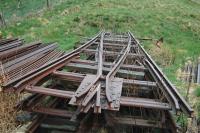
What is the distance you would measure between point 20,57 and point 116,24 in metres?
9.77

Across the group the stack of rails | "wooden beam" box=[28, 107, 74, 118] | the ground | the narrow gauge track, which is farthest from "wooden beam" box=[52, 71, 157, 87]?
the ground

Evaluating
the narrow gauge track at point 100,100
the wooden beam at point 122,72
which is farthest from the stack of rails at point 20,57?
the wooden beam at point 122,72

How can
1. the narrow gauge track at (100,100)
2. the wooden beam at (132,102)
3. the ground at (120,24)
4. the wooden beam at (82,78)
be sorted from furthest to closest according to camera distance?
the ground at (120,24) < the wooden beam at (82,78) < the wooden beam at (132,102) < the narrow gauge track at (100,100)

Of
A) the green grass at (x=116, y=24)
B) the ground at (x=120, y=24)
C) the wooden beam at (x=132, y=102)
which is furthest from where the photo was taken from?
the green grass at (x=116, y=24)

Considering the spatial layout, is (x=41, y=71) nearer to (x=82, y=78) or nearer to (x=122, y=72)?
(x=82, y=78)

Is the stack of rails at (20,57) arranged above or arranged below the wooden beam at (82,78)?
below

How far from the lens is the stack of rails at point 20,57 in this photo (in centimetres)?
888

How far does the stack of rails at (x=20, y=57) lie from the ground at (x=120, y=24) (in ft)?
9.60

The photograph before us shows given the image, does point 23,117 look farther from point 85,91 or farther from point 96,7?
point 96,7

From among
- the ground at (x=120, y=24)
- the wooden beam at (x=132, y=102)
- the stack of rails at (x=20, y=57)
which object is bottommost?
the ground at (x=120, y=24)

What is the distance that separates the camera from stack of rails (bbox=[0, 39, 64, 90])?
888cm

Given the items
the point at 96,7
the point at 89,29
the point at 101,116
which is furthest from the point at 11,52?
the point at 96,7

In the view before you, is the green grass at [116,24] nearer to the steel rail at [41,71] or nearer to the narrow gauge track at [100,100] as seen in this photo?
the narrow gauge track at [100,100]

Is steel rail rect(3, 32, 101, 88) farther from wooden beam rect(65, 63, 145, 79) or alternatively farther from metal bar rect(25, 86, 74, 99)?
wooden beam rect(65, 63, 145, 79)
